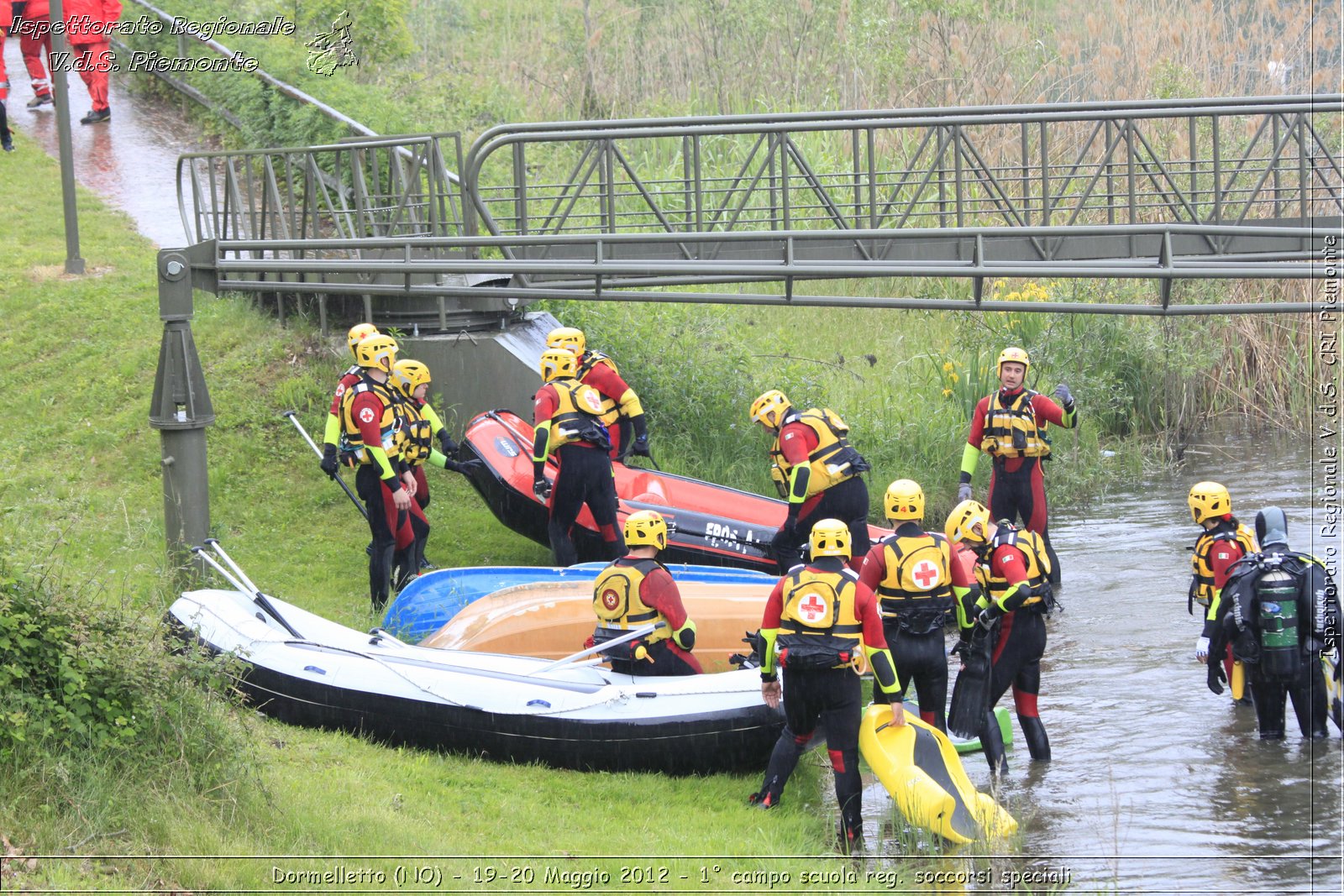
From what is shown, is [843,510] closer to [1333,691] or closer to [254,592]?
[1333,691]

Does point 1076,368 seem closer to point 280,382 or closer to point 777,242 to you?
point 777,242

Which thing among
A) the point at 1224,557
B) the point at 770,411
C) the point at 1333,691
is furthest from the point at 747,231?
the point at 1333,691

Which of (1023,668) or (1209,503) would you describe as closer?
(1023,668)

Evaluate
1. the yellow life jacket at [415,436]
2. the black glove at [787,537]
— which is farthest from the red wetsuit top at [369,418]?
the black glove at [787,537]

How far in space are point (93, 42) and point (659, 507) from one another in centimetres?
1141

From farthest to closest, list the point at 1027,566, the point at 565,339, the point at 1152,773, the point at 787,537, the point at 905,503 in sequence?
the point at 565,339 → the point at 787,537 → the point at 1152,773 → the point at 1027,566 → the point at 905,503

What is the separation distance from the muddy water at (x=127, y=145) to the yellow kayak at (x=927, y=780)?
456 inches

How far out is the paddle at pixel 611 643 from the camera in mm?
8398

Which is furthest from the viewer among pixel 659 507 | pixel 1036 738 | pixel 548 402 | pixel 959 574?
pixel 659 507

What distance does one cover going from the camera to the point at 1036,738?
892 cm

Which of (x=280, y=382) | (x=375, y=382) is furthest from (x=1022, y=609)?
(x=280, y=382)

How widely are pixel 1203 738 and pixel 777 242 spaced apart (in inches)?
270

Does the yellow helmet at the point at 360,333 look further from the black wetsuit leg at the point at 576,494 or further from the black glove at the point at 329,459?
the black wetsuit leg at the point at 576,494

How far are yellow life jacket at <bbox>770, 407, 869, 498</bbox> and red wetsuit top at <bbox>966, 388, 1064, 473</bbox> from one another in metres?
2.00
